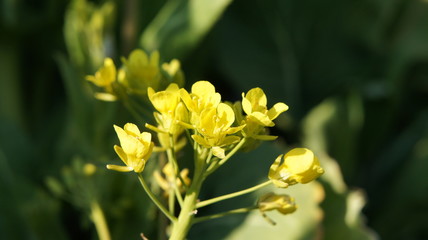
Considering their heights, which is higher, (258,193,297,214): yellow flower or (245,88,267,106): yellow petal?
(245,88,267,106): yellow petal

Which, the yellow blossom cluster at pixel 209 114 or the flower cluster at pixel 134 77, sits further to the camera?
the flower cluster at pixel 134 77

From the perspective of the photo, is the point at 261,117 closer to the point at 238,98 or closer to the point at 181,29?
the point at 181,29

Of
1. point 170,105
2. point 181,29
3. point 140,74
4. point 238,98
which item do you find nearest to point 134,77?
point 140,74

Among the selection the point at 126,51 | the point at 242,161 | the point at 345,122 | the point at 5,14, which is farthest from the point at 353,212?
the point at 5,14

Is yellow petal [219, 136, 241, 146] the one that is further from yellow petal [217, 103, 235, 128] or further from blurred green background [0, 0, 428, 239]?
blurred green background [0, 0, 428, 239]

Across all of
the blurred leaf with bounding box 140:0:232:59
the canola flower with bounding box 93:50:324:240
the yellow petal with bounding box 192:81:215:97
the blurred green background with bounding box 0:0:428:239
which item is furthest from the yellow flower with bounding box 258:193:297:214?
the blurred leaf with bounding box 140:0:232:59

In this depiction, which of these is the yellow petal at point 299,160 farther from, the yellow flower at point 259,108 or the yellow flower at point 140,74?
the yellow flower at point 140,74

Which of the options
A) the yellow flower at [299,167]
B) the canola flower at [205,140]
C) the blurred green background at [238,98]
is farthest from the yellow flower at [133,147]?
the blurred green background at [238,98]

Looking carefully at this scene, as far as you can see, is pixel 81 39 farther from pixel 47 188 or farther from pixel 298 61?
pixel 298 61
